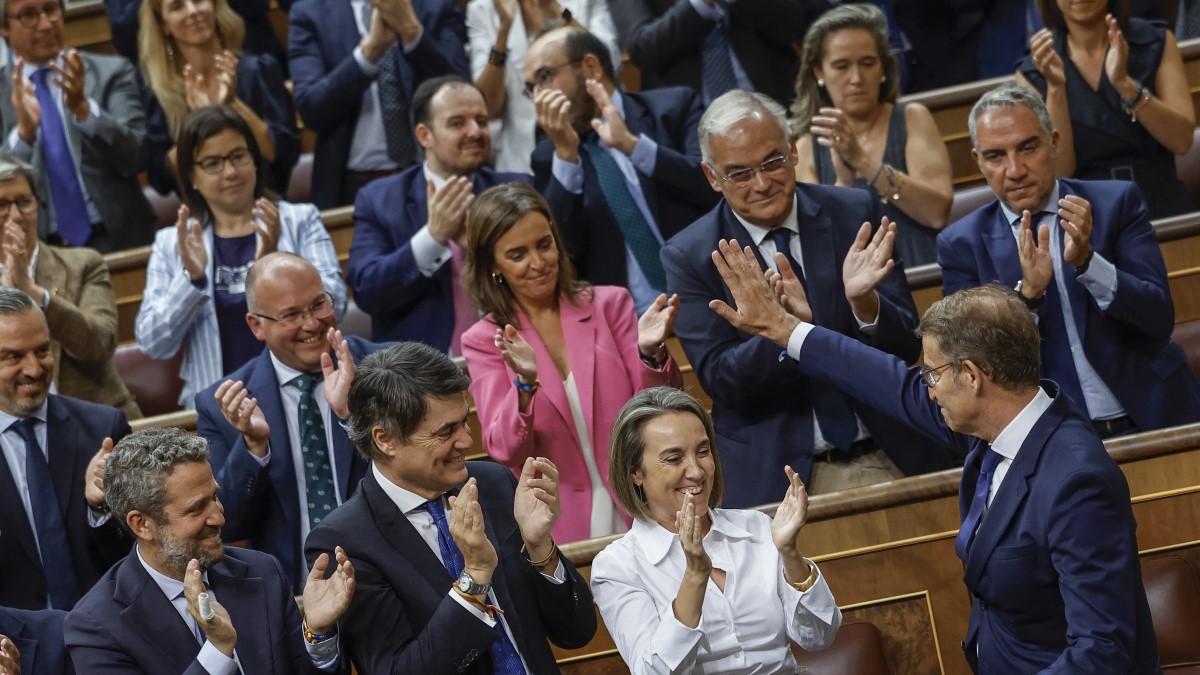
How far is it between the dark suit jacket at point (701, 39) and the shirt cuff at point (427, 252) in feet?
3.56

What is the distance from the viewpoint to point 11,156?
329 centimetres

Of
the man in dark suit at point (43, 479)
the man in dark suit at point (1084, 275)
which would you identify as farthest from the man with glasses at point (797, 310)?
the man in dark suit at point (43, 479)

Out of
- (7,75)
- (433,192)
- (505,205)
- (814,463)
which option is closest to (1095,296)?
(814,463)

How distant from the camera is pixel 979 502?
2.06 metres

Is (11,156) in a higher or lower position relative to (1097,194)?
higher

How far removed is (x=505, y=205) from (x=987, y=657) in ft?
3.92

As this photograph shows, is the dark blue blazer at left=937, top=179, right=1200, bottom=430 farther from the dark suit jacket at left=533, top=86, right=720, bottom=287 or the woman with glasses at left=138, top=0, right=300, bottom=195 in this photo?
the woman with glasses at left=138, top=0, right=300, bottom=195

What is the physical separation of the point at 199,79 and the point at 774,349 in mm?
1971

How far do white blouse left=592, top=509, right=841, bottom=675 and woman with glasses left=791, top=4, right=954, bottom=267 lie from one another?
1268 mm

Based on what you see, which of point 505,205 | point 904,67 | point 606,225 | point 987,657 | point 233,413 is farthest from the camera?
point 904,67

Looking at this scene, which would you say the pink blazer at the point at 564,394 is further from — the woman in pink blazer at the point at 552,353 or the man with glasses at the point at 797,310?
the man with glasses at the point at 797,310

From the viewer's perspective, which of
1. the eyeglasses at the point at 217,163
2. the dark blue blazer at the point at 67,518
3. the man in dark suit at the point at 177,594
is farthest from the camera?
the eyeglasses at the point at 217,163

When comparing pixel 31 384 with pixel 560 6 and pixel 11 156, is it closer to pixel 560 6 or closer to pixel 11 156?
pixel 11 156

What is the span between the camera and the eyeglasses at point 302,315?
8.93 feet
